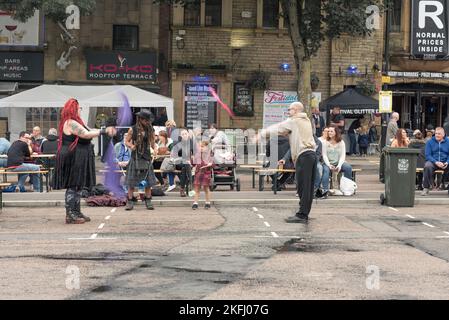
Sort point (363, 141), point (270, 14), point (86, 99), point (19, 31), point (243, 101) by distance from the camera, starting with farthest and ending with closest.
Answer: point (270, 14), point (243, 101), point (19, 31), point (363, 141), point (86, 99)

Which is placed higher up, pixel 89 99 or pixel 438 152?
pixel 89 99

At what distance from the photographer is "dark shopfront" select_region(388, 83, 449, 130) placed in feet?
119

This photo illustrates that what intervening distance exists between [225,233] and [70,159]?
2.76 meters

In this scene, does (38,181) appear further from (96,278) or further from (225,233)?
(96,278)

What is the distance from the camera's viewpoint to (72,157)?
12930mm

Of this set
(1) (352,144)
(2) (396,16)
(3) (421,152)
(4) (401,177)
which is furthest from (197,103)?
(4) (401,177)

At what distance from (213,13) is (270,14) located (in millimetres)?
2375

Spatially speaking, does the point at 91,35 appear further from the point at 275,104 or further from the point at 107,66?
the point at 275,104

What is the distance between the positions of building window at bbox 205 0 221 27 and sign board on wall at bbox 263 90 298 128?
353 cm

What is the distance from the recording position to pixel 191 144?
1741 centimetres

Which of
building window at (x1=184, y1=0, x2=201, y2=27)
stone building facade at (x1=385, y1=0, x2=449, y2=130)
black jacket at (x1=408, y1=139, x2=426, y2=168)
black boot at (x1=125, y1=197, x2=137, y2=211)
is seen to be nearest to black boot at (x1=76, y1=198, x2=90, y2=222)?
black boot at (x1=125, y1=197, x2=137, y2=211)

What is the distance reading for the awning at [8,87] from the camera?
106ft

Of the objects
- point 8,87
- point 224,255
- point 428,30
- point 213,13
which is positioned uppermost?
point 213,13
